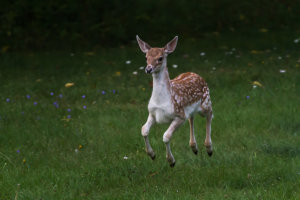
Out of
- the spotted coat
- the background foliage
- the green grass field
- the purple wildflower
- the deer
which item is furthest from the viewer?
the background foliage

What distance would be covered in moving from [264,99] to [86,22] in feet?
25.5

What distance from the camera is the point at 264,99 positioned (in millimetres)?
9625

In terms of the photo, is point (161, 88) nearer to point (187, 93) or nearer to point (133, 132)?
point (187, 93)

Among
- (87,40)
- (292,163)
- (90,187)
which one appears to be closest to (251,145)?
(292,163)

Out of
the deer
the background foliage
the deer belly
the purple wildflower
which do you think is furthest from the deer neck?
the background foliage

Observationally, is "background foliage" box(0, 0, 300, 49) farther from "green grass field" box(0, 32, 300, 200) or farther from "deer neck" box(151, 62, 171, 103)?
"deer neck" box(151, 62, 171, 103)

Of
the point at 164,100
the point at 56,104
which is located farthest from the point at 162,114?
the point at 56,104

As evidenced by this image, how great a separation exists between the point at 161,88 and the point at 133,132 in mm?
2136

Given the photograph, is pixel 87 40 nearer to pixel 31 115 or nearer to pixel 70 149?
pixel 31 115

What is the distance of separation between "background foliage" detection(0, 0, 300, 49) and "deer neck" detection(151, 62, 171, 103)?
31.5 feet

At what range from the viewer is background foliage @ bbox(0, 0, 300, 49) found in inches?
610

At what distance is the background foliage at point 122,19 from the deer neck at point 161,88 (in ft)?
31.5

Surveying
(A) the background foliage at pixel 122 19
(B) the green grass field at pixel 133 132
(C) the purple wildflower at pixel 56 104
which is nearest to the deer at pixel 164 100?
(B) the green grass field at pixel 133 132

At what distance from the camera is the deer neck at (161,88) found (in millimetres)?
6139
